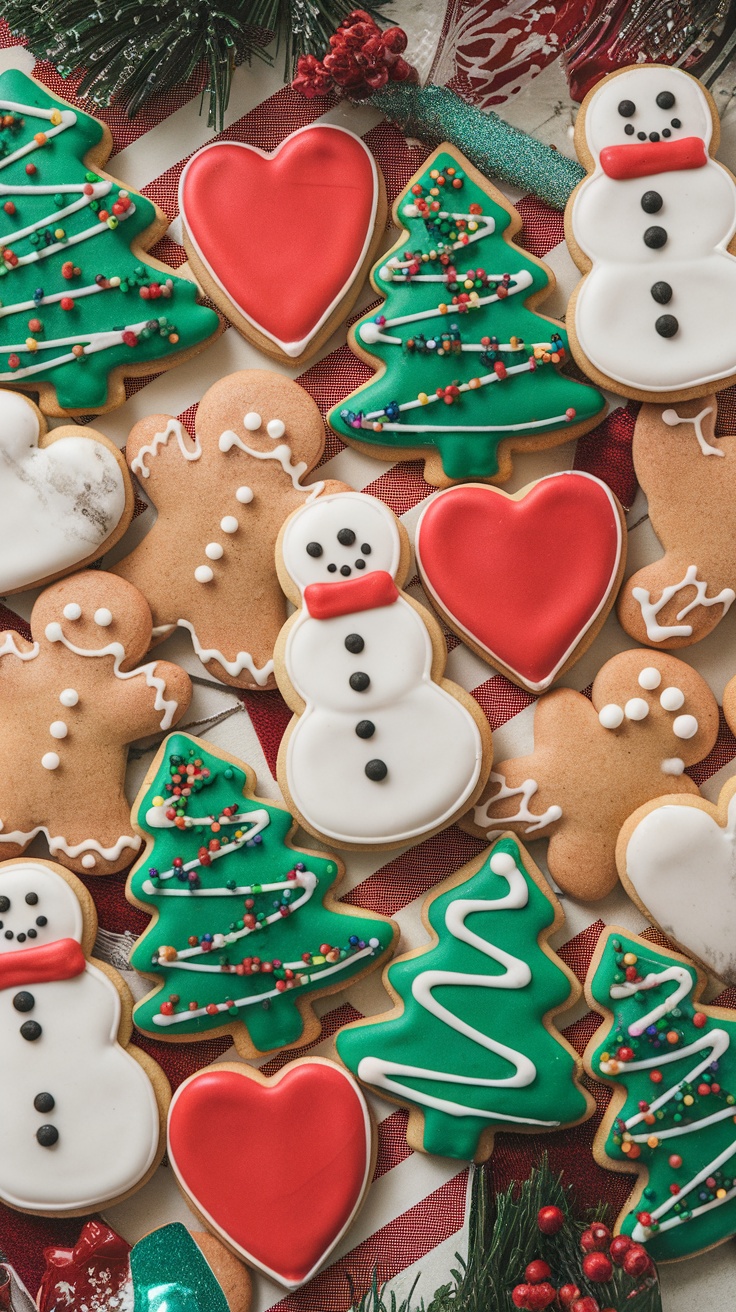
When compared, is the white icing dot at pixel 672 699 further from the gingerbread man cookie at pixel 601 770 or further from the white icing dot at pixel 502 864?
the white icing dot at pixel 502 864

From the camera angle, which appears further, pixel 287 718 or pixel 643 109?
pixel 287 718

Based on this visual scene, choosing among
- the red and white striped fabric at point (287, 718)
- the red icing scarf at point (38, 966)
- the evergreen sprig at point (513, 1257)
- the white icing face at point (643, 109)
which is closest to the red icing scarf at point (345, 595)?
the red and white striped fabric at point (287, 718)

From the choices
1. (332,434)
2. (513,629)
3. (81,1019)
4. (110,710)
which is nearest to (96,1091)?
(81,1019)

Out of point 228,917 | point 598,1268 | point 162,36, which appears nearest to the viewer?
point 598,1268

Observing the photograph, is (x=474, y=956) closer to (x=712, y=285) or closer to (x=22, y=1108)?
Result: (x=22, y=1108)

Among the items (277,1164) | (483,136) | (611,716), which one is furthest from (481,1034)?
(483,136)

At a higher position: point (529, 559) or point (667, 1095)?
point (529, 559)

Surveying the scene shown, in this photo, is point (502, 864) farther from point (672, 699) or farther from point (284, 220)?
point (284, 220)
